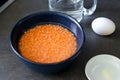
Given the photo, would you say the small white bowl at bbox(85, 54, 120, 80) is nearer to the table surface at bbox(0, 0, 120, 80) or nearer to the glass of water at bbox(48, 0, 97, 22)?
the table surface at bbox(0, 0, 120, 80)

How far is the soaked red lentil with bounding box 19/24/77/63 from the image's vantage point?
1.94ft

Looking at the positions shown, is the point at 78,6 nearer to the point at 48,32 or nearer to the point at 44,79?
the point at 48,32

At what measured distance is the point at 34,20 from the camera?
664mm

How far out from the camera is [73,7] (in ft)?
2.39

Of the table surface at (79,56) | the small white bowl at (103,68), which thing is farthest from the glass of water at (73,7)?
the small white bowl at (103,68)

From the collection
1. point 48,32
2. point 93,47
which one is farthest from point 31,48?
point 93,47

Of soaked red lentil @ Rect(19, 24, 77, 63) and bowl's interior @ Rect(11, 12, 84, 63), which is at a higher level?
bowl's interior @ Rect(11, 12, 84, 63)

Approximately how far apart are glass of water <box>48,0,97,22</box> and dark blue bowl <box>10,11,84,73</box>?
7cm

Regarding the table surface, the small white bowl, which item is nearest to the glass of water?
the table surface

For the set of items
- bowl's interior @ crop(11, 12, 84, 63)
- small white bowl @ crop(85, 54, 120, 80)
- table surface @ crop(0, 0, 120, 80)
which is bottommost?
small white bowl @ crop(85, 54, 120, 80)

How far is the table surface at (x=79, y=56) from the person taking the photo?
1.99 ft

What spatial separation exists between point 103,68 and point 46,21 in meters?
0.20

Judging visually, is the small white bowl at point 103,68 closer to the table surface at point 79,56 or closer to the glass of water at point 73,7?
the table surface at point 79,56

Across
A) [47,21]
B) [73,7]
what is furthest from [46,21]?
[73,7]
